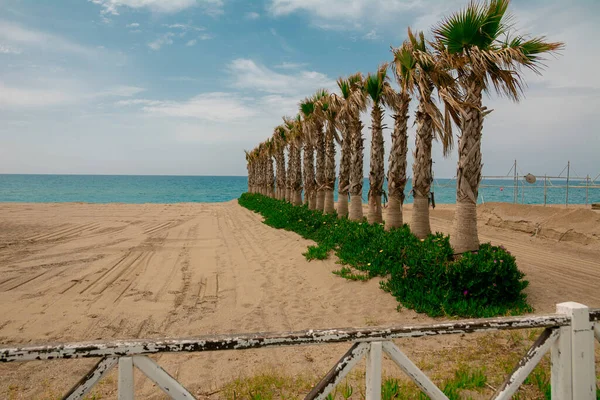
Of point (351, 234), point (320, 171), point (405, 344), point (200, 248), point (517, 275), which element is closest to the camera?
point (405, 344)

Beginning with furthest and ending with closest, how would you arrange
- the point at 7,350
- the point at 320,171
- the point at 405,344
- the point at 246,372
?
the point at 320,171 < the point at 405,344 < the point at 246,372 < the point at 7,350

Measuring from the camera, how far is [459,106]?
767 centimetres

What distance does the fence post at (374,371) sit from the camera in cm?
247

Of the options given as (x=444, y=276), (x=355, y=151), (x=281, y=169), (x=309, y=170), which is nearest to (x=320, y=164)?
(x=309, y=170)

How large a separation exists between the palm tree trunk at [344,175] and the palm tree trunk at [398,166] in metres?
4.77

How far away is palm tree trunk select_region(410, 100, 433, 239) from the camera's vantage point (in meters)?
9.83

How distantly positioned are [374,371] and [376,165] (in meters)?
11.4

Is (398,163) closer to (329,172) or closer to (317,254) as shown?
(317,254)

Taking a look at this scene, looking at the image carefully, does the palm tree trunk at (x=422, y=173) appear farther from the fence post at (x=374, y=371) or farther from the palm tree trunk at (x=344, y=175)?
the fence post at (x=374, y=371)

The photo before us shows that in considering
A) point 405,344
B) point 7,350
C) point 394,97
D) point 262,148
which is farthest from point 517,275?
point 262,148

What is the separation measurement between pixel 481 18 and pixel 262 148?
3468cm

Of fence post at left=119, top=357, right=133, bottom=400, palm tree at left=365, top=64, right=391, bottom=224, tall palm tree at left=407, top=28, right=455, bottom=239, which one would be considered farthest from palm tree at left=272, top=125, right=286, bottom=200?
fence post at left=119, top=357, right=133, bottom=400

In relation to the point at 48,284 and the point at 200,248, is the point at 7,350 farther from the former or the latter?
the point at 200,248

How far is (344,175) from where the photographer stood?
55.4ft
